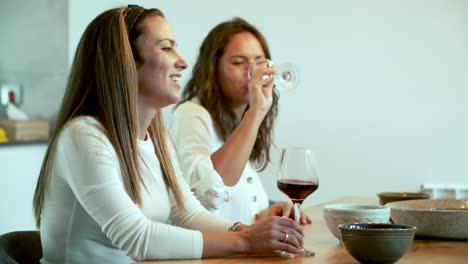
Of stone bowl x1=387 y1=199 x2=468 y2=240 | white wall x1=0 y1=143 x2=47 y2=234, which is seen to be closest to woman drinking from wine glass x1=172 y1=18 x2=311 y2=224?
stone bowl x1=387 y1=199 x2=468 y2=240

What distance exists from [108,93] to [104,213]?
0.34m

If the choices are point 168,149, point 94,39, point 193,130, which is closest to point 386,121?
point 193,130

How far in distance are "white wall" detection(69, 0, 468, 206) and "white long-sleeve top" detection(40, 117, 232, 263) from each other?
1.96 m

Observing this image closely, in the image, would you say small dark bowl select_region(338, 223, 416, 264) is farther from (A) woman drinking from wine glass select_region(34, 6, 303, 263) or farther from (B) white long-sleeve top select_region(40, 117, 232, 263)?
(B) white long-sleeve top select_region(40, 117, 232, 263)

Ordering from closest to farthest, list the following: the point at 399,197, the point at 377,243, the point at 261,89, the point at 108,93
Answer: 1. the point at 377,243
2. the point at 108,93
3. the point at 399,197
4. the point at 261,89

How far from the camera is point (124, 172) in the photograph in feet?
5.72

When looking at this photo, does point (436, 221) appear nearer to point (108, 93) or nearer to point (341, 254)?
point (341, 254)

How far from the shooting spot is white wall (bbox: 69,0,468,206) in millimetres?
3721

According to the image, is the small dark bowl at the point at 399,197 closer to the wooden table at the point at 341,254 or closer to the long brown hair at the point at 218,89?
the wooden table at the point at 341,254

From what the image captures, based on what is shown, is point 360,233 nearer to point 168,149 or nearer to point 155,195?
point 155,195

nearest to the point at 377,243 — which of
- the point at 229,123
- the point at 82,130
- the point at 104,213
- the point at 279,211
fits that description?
the point at 104,213

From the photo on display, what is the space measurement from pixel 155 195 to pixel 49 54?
175 cm

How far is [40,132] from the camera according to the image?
3.40 meters

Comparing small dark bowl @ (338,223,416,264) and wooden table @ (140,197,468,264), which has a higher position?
small dark bowl @ (338,223,416,264)
